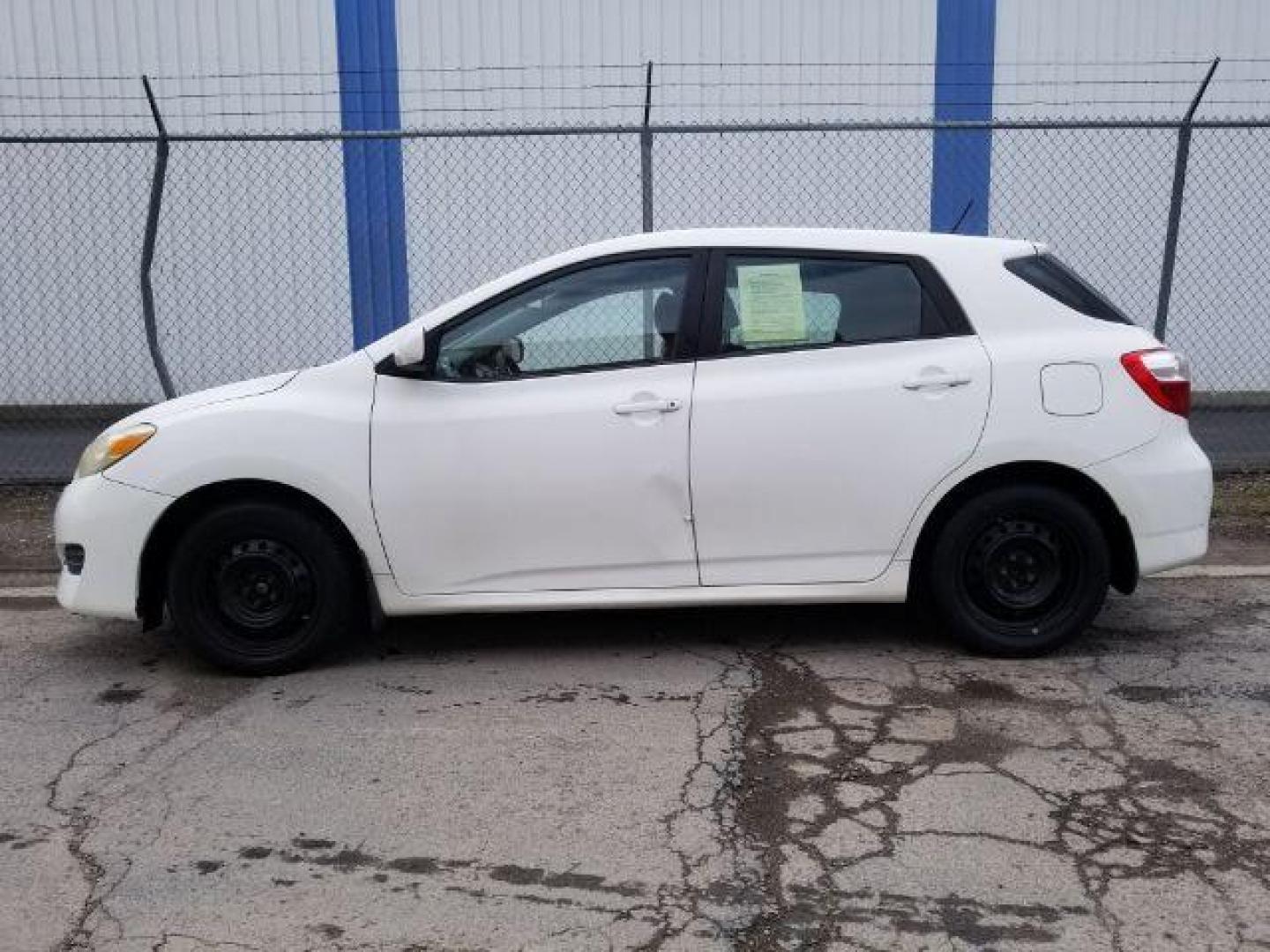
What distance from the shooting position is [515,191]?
10703mm

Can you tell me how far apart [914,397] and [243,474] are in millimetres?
2493

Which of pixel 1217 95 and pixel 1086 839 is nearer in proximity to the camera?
pixel 1086 839

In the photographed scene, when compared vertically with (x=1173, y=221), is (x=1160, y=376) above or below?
below

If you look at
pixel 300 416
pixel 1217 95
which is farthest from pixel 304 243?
pixel 1217 95

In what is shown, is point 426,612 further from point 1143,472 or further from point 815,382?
point 1143,472

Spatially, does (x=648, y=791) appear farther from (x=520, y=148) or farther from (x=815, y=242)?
(x=520, y=148)

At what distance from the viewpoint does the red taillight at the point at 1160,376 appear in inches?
185

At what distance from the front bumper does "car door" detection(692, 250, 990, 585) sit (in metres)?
2.06

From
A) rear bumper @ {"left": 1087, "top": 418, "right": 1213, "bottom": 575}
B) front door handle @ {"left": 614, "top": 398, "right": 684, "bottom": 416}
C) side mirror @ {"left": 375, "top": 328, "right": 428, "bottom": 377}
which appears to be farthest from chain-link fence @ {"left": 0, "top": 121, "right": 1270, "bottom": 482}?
rear bumper @ {"left": 1087, "top": 418, "right": 1213, "bottom": 575}

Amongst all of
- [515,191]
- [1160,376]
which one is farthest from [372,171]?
[1160,376]

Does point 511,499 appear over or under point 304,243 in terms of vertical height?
under

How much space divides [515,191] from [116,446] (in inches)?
252

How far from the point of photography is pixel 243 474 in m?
4.71

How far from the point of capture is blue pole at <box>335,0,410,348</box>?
34.9 ft
